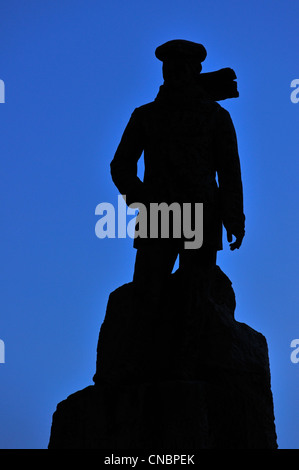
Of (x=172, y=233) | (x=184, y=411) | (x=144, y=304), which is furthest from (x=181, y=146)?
(x=184, y=411)

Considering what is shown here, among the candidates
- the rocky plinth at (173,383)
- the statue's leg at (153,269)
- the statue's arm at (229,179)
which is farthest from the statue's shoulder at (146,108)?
the rocky plinth at (173,383)

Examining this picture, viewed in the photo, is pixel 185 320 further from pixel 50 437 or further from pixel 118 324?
pixel 50 437

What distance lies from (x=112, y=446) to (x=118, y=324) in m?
1.15

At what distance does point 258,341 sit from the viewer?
9656mm

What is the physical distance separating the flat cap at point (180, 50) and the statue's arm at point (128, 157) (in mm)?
557

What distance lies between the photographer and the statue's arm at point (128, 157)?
949cm

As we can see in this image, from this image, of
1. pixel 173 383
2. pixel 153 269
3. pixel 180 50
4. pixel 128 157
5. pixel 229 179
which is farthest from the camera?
pixel 128 157

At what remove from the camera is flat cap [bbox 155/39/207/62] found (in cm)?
949

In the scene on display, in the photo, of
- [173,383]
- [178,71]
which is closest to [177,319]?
[173,383]

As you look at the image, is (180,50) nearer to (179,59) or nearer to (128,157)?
(179,59)

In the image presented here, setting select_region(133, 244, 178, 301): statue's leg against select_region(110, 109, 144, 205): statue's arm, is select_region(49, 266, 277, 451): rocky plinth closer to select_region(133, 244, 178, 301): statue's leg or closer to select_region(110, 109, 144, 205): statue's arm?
select_region(133, 244, 178, 301): statue's leg

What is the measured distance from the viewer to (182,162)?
924cm

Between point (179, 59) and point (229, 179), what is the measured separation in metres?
1.13

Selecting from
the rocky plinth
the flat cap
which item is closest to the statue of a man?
the flat cap
